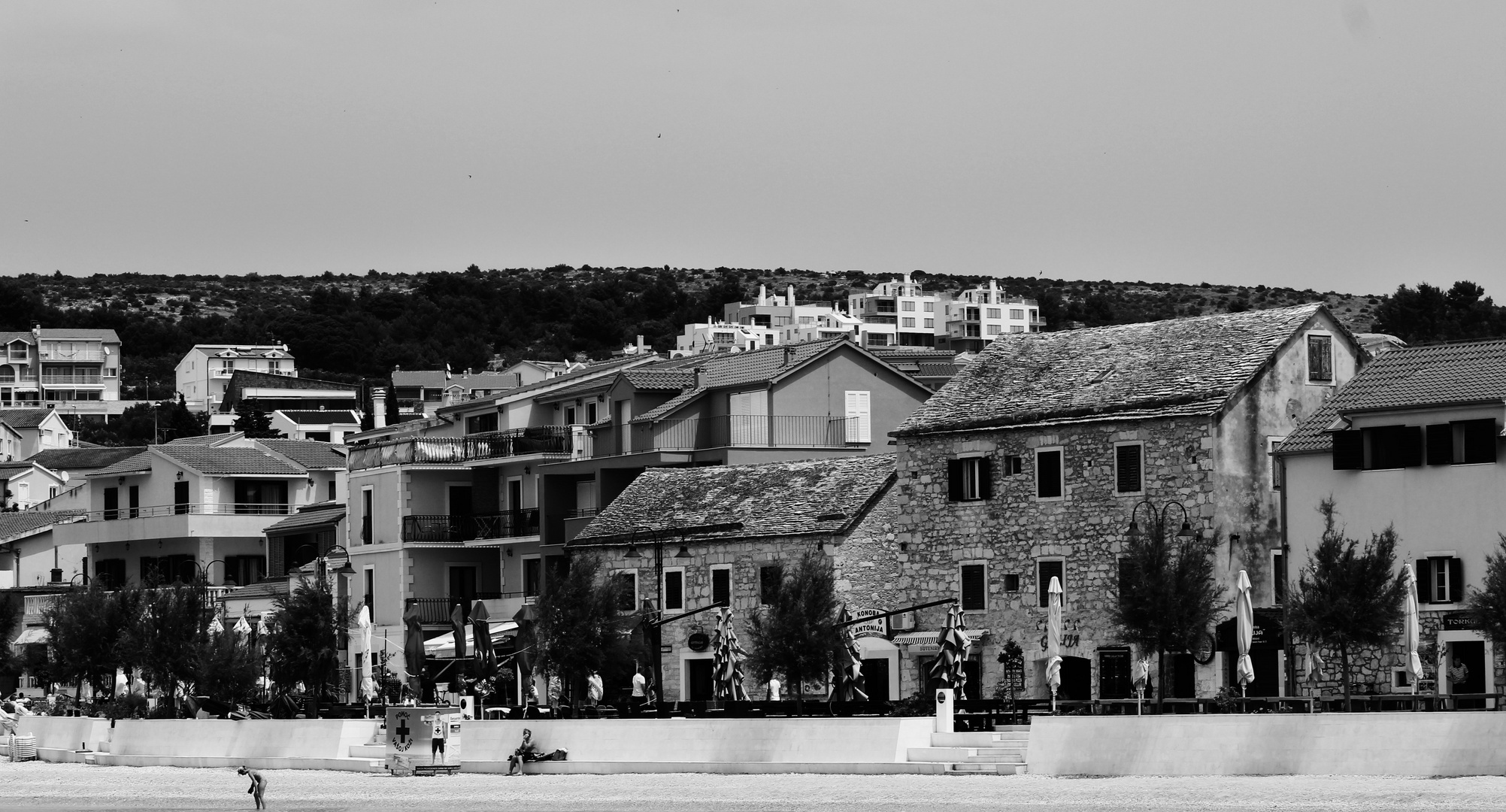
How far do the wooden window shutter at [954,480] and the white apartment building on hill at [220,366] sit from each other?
129382 millimetres

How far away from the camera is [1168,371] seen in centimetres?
5288

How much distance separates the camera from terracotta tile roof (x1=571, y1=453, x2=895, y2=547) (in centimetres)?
5750

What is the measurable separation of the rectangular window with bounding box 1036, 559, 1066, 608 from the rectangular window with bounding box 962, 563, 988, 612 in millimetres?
1519

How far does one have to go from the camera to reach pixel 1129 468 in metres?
51.8

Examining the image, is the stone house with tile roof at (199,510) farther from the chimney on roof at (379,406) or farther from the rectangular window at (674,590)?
the rectangular window at (674,590)

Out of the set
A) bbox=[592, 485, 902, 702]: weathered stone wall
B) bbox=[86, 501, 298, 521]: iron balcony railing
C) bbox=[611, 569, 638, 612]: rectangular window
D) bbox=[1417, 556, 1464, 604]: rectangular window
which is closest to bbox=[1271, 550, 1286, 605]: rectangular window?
bbox=[1417, 556, 1464, 604]: rectangular window

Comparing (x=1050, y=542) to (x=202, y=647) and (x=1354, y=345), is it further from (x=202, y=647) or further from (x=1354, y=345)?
(x=202, y=647)

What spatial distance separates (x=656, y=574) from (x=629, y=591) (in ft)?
2.87

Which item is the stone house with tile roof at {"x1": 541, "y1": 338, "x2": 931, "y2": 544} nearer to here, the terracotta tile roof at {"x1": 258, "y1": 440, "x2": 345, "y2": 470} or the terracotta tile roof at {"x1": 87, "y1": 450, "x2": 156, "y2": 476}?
the terracotta tile roof at {"x1": 258, "y1": 440, "x2": 345, "y2": 470}

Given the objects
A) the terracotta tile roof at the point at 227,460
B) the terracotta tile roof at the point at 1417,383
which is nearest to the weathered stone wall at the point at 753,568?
the terracotta tile roof at the point at 1417,383

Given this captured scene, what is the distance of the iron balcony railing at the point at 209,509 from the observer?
3221 inches

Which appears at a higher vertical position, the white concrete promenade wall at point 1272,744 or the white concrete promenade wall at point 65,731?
the white concrete promenade wall at point 1272,744

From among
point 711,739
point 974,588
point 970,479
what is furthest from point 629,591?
point 711,739

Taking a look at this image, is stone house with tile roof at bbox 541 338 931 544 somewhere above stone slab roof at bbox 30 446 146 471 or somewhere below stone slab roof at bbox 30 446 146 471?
below
